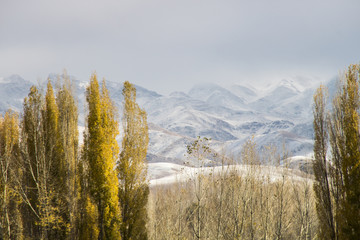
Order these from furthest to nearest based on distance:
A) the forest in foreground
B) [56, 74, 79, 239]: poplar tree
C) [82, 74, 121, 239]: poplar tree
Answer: [56, 74, 79, 239]: poplar tree, [82, 74, 121, 239]: poplar tree, the forest in foreground

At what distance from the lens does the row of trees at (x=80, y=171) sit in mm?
16938

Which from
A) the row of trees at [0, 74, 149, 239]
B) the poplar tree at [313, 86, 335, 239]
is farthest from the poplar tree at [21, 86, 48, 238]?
the poplar tree at [313, 86, 335, 239]

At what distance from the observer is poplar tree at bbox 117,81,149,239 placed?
703 inches

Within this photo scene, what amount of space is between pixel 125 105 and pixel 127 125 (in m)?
1.29

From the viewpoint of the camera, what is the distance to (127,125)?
1938 cm

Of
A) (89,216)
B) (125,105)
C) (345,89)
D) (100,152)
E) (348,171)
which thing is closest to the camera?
(348,171)

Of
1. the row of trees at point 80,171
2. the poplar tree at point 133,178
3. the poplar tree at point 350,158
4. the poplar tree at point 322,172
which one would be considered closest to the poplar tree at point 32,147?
the row of trees at point 80,171

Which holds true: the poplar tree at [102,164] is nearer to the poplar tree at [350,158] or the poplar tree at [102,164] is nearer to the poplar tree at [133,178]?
the poplar tree at [133,178]

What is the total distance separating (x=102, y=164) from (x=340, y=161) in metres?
10.9

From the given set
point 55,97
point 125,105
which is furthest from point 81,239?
point 55,97

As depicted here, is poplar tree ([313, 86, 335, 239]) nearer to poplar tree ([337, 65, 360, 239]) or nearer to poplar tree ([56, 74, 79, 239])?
poplar tree ([337, 65, 360, 239])

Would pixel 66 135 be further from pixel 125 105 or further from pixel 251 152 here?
pixel 251 152

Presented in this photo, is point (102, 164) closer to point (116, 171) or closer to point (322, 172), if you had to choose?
point (116, 171)

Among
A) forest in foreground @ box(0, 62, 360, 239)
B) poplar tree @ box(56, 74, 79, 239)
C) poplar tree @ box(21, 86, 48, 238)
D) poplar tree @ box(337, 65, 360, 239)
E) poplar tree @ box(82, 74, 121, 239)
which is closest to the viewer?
poplar tree @ box(337, 65, 360, 239)
